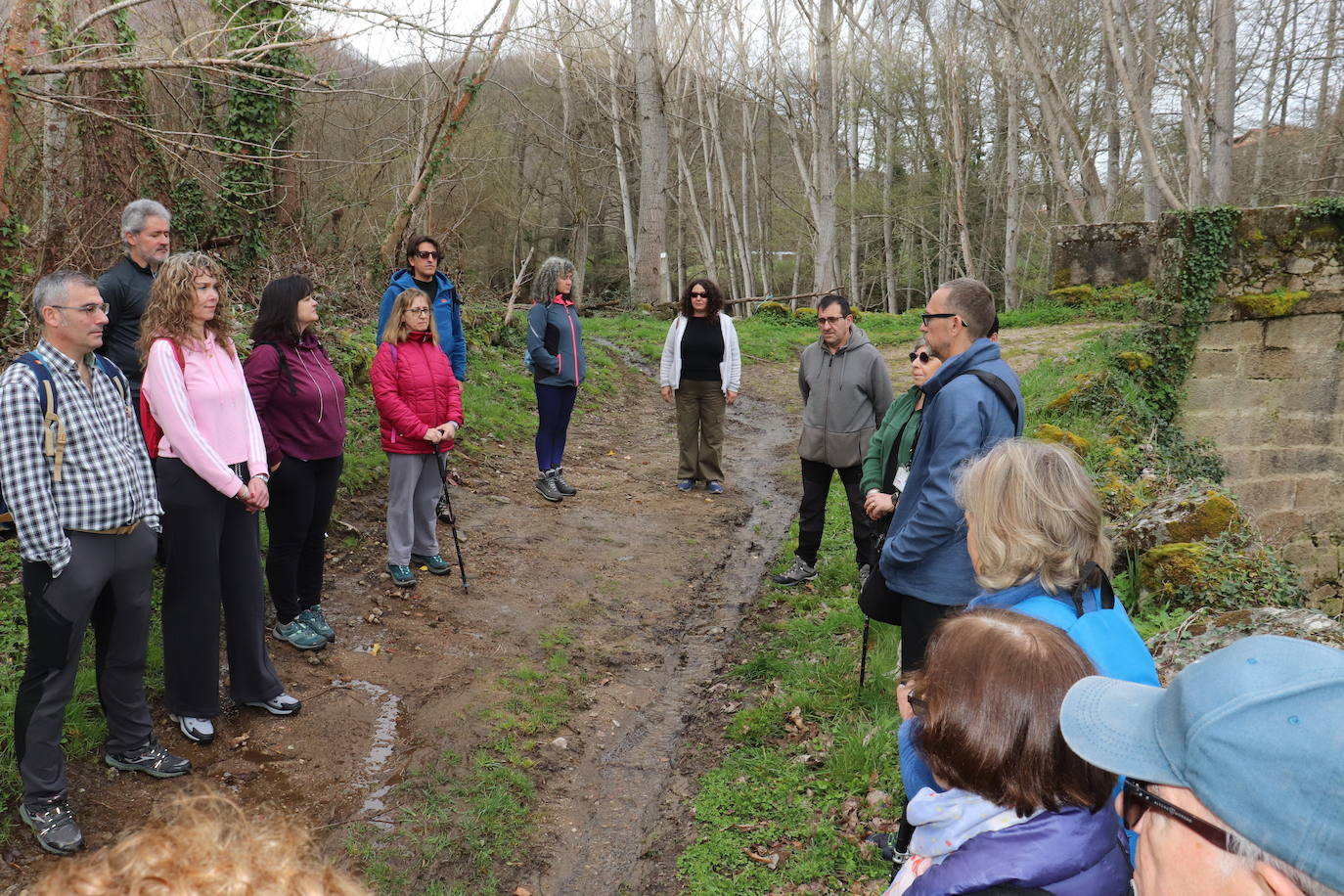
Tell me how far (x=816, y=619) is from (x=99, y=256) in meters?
7.60

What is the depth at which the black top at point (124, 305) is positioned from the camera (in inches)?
181

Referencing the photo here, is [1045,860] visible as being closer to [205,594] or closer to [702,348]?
[205,594]

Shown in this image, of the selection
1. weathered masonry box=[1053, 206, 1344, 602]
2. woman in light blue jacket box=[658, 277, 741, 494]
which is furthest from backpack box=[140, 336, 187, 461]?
weathered masonry box=[1053, 206, 1344, 602]

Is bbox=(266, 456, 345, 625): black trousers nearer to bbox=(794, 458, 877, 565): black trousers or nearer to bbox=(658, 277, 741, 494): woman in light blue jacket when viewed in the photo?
bbox=(794, 458, 877, 565): black trousers

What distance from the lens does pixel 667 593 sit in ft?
21.8

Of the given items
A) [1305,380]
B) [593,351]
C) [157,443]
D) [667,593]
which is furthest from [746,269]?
[157,443]

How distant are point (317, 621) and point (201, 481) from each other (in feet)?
4.87

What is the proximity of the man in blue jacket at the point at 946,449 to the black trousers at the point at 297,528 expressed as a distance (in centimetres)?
306

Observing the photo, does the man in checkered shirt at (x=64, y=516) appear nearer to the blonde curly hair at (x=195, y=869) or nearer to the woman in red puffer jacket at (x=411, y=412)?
the woman in red puffer jacket at (x=411, y=412)

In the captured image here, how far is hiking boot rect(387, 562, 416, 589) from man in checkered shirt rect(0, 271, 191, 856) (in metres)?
2.32

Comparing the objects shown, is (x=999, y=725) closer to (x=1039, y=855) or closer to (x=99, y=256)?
(x=1039, y=855)

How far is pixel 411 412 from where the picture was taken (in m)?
5.93

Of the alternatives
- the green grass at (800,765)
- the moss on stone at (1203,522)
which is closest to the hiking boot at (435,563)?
the green grass at (800,765)

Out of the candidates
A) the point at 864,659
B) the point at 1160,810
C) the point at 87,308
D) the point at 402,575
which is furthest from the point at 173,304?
the point at 1160,810
